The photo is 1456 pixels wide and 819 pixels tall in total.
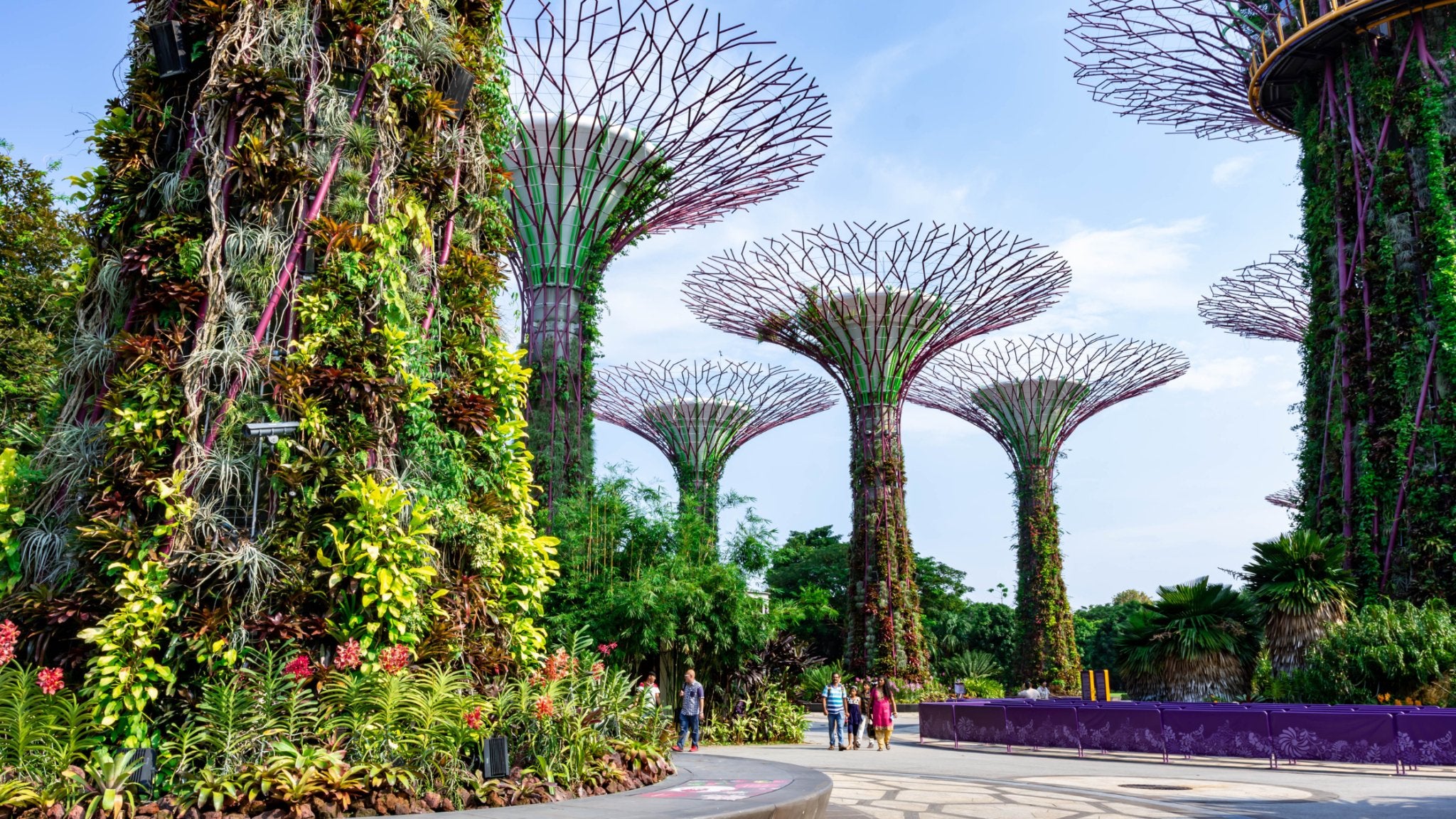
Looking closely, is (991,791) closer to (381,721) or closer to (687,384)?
(381,721)

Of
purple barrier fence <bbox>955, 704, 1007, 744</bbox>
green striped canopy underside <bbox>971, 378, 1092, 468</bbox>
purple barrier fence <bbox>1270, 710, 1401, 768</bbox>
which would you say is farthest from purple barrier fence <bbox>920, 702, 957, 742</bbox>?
green striped canopy underside <bbox>971, 378, 1092, 468</bbox>

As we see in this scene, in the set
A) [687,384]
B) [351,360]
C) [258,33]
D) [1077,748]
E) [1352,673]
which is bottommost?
[1077,748]

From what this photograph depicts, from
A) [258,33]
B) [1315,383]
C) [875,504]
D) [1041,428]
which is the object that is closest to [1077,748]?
[1315,383]

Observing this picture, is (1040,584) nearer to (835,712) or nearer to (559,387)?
(835,712)

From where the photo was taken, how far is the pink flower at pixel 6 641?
5.52 meters

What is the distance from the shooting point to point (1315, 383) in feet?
67.2

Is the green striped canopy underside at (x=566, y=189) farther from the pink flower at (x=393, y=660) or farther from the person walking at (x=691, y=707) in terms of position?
the pink flower at (x=393, y=660)

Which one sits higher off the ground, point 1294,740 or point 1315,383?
point 1315,383

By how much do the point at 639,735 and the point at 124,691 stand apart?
11.7ft

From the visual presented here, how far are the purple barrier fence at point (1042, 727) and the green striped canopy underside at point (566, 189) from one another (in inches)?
426

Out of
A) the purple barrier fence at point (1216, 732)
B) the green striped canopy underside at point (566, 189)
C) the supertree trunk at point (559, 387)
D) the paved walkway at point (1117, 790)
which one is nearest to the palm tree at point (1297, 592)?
the purple barrier fence at point (1216, 732)

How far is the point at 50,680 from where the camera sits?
5.46 m

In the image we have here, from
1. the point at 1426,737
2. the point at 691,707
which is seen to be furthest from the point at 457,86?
the point at 1426,737

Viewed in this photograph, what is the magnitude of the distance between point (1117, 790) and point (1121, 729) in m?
4.83
